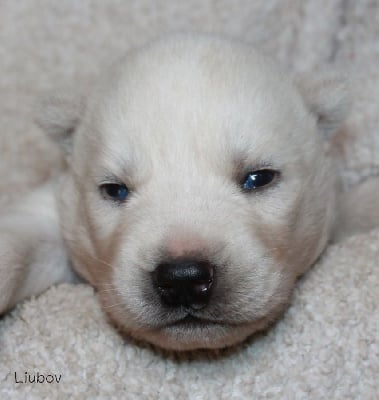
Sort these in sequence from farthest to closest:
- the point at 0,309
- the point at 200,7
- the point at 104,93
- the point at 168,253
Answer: the point at 200,7
the point at 104,93
the point at 0,309
the point at 168,253

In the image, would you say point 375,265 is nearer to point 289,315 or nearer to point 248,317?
point 289,315

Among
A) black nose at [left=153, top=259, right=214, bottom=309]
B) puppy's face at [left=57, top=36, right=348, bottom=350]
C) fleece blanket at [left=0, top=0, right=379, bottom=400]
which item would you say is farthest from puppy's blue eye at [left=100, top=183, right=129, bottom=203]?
black nose at [left=153, top=259, right=214, bottom=309]

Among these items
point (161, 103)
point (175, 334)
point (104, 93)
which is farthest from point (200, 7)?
point (175, 334)

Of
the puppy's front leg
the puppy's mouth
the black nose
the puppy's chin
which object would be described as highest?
the black nose

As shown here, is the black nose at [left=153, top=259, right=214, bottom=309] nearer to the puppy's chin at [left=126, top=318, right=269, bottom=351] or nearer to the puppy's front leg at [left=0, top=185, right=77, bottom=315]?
the puppy's chin at [left=126, top=318, right=269, bottom=351]

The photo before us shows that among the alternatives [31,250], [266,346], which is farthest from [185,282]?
[31,250]

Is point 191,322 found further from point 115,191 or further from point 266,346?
point 115,191

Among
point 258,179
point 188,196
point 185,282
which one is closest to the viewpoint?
point 185,282
